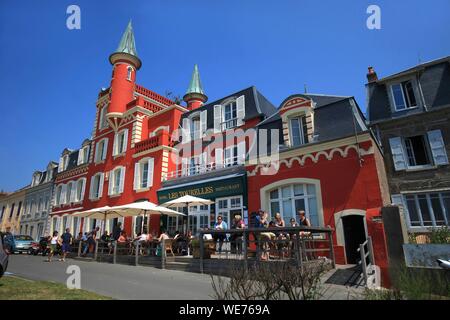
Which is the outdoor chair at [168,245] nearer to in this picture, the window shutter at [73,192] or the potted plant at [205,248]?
the potted plant at [205,248]

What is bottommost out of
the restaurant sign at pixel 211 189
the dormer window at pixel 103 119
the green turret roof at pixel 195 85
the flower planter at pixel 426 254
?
the flower planter at pixel 426 254

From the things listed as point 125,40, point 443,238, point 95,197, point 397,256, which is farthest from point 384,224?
point 125,40

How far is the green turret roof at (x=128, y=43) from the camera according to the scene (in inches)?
892

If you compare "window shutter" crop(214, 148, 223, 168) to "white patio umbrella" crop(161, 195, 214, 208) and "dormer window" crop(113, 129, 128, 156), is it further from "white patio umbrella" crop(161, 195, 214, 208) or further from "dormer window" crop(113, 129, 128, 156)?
"dormer window" crop(113, 129, 128, 156)

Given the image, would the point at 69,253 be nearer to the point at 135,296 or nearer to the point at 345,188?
the point at 135,296

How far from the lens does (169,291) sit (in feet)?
20.4

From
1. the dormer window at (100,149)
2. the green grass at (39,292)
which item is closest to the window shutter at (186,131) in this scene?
the dormer window at (100,149)

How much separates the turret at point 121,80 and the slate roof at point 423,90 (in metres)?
16.9

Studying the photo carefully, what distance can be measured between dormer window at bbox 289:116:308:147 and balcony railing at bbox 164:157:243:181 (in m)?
3.33

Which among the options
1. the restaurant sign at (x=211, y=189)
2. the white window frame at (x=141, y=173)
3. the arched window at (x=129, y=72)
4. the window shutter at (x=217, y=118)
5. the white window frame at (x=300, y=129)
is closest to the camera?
the white window frame at (x=300, y=129)

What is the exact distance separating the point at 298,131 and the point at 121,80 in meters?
15.4

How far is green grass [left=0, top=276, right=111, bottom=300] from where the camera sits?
5141 millimetres

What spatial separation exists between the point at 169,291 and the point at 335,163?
7770mm

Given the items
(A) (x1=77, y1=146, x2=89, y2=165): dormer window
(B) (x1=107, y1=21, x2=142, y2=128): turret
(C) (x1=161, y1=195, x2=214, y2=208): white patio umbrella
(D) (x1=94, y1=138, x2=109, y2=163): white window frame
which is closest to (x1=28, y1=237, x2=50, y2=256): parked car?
(D) (x1=94, y1=138, x2=109, y2=163): white window frame
